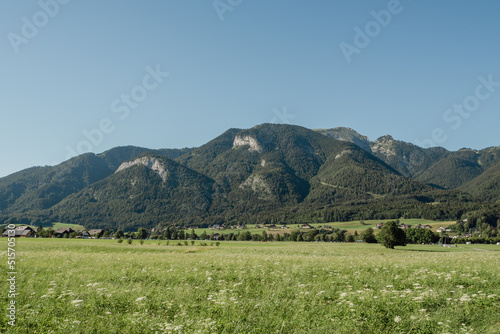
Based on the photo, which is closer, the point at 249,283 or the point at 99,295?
the point at 99,295

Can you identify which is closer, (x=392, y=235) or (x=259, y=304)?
(x=259, y=304)

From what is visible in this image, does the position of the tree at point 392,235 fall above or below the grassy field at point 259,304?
below

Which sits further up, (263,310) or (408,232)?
(263,310)

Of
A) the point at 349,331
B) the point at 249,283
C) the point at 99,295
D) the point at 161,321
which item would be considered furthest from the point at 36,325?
the point at 349,331

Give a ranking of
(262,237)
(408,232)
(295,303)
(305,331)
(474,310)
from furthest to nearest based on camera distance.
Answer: (262,237) < (408,232) < (295,303) < (474,310) < (305,331)

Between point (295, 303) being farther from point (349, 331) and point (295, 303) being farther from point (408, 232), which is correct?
point (408, 232)

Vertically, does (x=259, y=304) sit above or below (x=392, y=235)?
above

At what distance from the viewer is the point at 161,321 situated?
323 inches

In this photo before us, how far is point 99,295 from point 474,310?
12.5 m

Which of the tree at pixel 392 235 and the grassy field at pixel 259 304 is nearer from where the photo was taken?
the grassy field at pixel 259 304

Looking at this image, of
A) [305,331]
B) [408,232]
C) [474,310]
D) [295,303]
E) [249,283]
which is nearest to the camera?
[305,331]

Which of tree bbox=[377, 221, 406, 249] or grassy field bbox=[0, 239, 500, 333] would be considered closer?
grassy field bbox=[0, 239, 500, 333]

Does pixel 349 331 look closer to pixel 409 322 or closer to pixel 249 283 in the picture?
pixel 409 322

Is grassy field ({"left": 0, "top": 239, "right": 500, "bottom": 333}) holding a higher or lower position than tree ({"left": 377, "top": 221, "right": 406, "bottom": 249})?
higher
